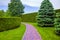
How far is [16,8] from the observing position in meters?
61.5

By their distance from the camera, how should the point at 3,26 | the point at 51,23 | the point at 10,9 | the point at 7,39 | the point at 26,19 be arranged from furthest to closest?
the point at 10,9 < the point at 26,19 < the point at 51,23 < the point at 3,26 < the point at 7,39

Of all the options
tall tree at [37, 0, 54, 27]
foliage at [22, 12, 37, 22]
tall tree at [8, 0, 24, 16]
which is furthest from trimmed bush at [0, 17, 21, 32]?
tall tree at [8, 0, 24, 16]

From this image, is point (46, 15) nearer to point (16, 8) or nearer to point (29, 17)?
point (29, 17)

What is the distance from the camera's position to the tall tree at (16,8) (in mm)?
60494

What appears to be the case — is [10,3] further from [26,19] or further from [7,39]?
[7,39]

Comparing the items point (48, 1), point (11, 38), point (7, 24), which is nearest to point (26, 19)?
point (48, 1)

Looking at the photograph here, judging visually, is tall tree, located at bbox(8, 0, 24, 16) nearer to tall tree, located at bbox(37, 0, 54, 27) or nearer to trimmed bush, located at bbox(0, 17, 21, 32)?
tall tree, located at bbox(37, 0, 54, 27)

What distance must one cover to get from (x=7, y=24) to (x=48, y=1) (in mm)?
11946

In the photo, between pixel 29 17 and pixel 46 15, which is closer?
pixel 46 15

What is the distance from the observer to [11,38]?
2392 centimetres

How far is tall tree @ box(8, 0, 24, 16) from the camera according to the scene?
198ft

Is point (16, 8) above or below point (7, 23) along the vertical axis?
above

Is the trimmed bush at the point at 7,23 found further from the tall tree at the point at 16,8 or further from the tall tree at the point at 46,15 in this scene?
the tall tree at the point at 16,8

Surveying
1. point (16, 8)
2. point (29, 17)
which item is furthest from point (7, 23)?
point (16, 8)
